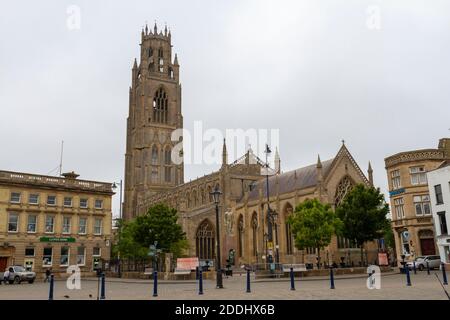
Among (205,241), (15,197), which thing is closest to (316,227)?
(15,197)

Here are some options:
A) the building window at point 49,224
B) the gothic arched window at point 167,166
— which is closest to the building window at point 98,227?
the building window at point 49,224

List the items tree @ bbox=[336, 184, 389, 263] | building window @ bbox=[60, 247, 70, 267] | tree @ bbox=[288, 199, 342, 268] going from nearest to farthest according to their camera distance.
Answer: tree @ bbox=[288, 199, 342, 268]
tree @ bbox=[336, 184, 389, 263]
building window @ bbox=[60, 247, 70, 267]

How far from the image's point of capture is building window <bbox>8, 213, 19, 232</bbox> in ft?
138

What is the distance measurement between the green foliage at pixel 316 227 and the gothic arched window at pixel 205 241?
2791cm

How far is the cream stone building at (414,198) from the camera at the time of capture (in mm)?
43031

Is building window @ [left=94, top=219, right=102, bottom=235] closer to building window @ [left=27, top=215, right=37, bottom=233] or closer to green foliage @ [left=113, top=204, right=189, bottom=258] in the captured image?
green foliage @ [left=113, top=204, right=189, bottom=258]

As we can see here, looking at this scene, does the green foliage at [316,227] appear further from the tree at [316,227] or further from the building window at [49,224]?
the building window at [49,224]

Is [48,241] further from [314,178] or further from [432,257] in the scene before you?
[432,257]

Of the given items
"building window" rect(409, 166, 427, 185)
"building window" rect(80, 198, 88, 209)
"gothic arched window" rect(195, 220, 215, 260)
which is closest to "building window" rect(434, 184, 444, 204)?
"building window" rect(409, 166, 427, 185)

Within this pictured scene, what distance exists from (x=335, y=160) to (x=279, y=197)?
9.42 m

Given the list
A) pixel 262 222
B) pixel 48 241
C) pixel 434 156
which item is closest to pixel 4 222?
pixel 48 241

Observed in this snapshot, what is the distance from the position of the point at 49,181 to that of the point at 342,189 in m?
35.2

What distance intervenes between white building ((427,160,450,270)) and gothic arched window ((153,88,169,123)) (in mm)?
71277

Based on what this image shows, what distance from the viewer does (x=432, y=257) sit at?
38.0m
